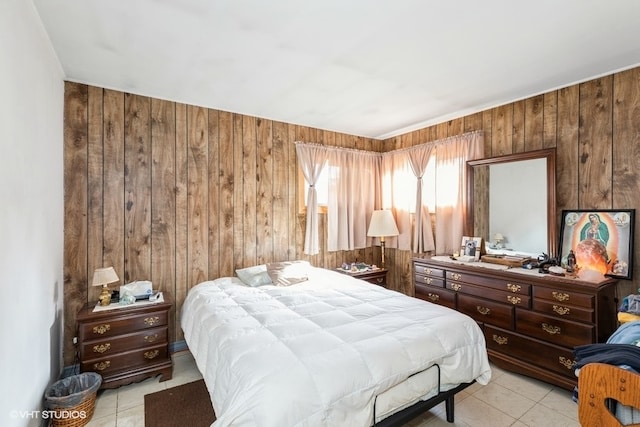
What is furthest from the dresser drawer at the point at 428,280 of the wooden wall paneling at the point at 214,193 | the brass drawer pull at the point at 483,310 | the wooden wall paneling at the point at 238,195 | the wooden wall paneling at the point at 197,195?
the wooden wall paneling at the point at 197,195

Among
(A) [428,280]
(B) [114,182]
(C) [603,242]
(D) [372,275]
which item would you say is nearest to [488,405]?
(A) [428,280]

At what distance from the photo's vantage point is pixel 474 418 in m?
2.11

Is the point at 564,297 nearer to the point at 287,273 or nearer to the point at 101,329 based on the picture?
the point at 287,273

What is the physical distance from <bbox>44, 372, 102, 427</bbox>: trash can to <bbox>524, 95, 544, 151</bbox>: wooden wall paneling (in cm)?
426

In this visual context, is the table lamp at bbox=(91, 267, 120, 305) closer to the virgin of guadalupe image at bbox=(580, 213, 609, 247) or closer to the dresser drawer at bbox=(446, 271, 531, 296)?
the dresser drawer at bbox=(446, 271, 531, 296)

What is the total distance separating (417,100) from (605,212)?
74.9 inches

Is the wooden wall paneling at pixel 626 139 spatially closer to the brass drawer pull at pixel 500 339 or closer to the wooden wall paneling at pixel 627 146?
the wooden wall paneling at pixel 627 146

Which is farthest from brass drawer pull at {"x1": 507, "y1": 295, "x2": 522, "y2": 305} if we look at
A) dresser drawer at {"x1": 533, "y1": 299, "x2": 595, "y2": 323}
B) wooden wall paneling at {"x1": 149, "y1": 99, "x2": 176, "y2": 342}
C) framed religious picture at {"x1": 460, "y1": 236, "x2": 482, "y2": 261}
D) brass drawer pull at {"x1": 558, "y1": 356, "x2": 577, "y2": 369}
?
wooden wall paneling at {"x1": 149, "y1": 99, "x2": 176, "y2": 342}

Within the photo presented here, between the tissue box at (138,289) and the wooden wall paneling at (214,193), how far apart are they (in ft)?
2.17

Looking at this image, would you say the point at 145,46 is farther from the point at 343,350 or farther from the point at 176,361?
the point at 176,361

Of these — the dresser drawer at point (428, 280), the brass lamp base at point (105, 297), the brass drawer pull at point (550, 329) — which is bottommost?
the brass drawer pull at point (550, 329)

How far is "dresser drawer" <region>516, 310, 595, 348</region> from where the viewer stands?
2.24 meters

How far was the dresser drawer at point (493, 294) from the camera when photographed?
258cm

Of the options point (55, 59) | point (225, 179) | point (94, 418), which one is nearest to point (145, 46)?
point (55, 59)
